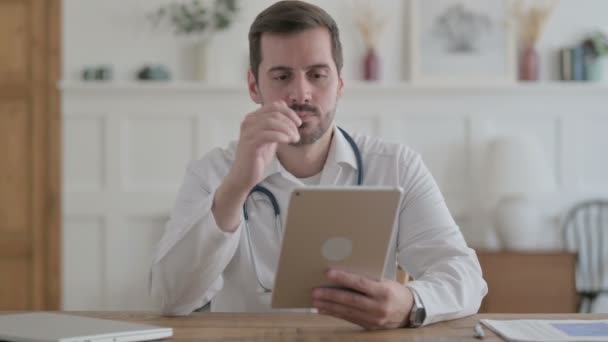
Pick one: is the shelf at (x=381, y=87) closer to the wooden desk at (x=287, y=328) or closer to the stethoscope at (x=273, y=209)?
the stethoscope at (x=273, y=209)

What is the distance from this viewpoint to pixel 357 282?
146cm

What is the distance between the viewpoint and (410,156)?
204 cm

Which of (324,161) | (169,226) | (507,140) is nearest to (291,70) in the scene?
(324,161)

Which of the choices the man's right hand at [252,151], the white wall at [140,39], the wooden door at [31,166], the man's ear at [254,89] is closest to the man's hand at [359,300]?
the man's right hand at [252,151]

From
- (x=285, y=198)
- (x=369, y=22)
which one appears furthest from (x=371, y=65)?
(x=285, y=198)

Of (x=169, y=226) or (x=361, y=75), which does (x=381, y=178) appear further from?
(x=361, y=75)

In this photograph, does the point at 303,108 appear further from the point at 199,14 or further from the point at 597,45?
the point at 597,45

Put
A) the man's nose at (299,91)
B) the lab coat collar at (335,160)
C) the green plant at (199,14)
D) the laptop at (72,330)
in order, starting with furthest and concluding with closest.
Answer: the green plant at (199,14)
the lab coat collar at (335,160)
the man's nose at (299,91)
the laptop at (72,330)

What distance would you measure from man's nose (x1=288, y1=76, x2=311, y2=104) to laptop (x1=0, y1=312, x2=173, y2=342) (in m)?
0.62

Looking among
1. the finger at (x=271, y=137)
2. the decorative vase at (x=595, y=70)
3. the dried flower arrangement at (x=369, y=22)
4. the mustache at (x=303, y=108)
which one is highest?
the dried flower arrangement at (x=369, y=22)

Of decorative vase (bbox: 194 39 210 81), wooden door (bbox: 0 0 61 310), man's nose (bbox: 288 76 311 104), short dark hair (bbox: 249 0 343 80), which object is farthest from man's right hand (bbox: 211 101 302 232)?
wooden door (bbox: 0 0 61 310)

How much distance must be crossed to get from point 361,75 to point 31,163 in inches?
73.2

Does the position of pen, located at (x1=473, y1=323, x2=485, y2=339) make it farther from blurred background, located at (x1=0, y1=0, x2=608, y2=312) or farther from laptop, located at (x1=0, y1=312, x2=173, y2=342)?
blurred background, located at (x1=0, y1=0, x2=608, y2=312)

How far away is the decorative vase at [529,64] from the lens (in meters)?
4.54
